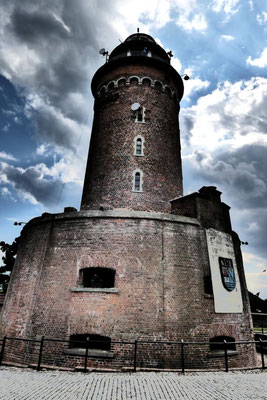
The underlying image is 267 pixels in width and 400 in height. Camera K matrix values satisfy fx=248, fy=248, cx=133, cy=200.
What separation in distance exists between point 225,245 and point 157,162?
17.9ft

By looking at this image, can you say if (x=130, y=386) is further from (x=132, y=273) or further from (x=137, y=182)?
(x=137, y=182)

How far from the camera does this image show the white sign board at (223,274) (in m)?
9.74

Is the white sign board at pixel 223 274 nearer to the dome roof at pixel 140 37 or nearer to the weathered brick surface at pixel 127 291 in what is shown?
the weathered brick surface at pixel 127 291

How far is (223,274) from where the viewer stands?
10156 mm

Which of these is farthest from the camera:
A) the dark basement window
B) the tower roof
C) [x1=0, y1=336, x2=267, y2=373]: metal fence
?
the tower roof

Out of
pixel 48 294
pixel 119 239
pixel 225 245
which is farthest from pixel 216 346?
pixel 48 294

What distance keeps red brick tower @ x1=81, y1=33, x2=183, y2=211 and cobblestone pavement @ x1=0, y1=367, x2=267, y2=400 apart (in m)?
7.04

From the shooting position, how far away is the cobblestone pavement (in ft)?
16.7

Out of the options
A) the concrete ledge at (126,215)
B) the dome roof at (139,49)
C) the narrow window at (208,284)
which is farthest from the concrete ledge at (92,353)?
the dome roof at (139,49)

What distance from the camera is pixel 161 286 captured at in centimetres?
912

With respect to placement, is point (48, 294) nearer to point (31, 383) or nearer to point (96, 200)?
point (31, 383)

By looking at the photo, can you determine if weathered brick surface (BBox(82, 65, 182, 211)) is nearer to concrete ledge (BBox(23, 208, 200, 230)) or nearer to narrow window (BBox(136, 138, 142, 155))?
narrow window (BBox(136, 138, 142, 155))

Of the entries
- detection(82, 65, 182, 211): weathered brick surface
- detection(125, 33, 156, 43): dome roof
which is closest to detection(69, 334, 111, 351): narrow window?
detection(82, 65, 182, 211): weathered brick surface

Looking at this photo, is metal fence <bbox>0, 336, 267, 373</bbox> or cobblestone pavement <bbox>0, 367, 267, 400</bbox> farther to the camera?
metal fence <bbox>0, 336, 267, 373</bbox>
